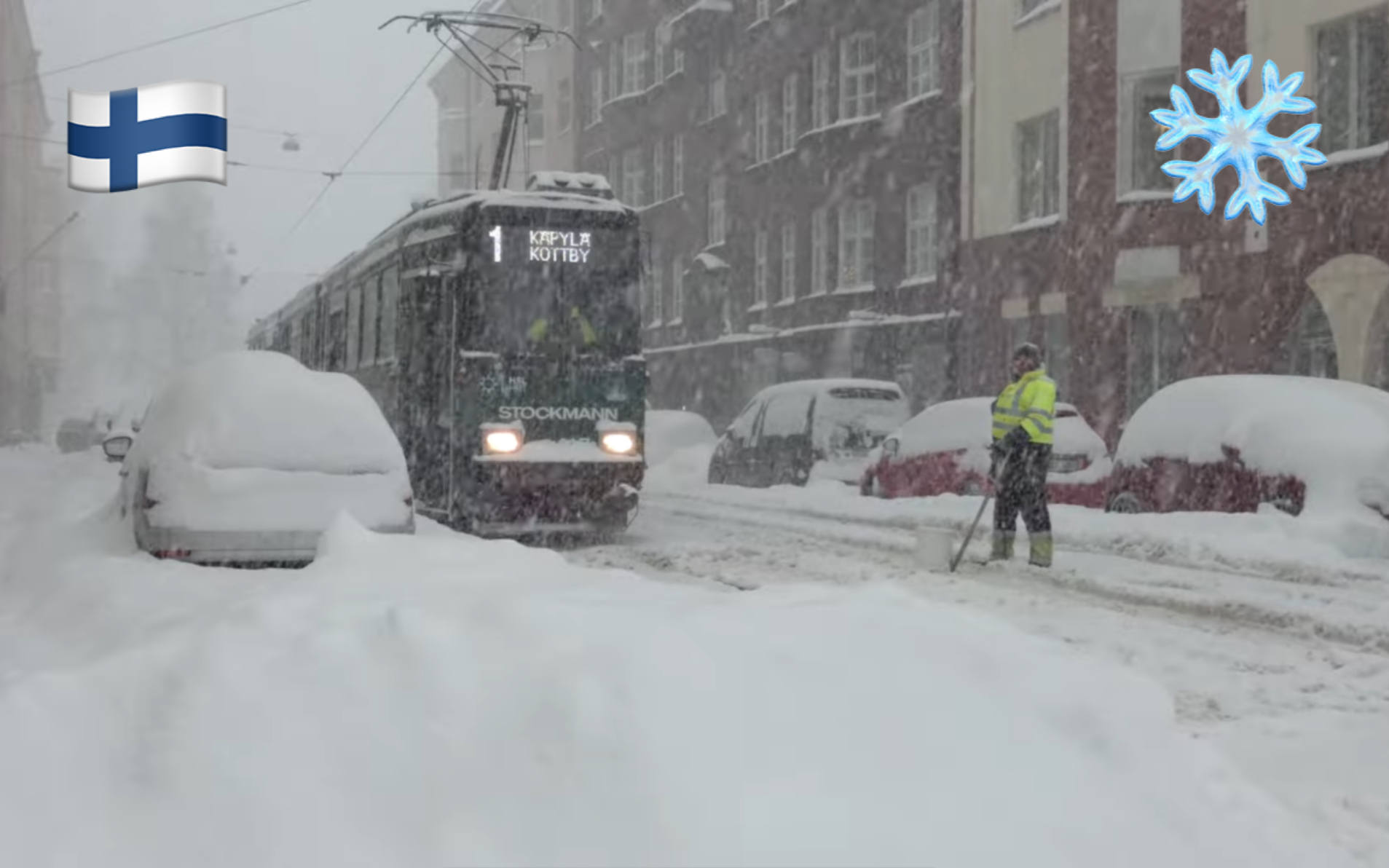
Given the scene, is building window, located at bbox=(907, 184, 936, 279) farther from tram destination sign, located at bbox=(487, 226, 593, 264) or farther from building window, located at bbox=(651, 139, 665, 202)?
tram destination sign, located at bbox=(487, 226, 593, 264)

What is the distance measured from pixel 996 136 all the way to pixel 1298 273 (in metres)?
7.83

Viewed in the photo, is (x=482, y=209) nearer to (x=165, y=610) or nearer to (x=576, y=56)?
(x=165, y=610)

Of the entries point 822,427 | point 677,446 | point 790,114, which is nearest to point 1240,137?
point 822,427

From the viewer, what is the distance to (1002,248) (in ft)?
87.2

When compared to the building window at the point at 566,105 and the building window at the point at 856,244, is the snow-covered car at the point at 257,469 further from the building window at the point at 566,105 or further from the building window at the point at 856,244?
the building window at the point at 566,105

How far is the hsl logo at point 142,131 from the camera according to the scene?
450 inches

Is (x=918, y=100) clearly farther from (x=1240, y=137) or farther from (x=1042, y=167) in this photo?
(x=1240, y=137)

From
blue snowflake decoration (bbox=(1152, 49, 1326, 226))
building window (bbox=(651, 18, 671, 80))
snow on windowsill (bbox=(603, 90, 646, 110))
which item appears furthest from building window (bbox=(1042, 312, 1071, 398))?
snow on windowsill (bbox=(603, 90, 646, 110))

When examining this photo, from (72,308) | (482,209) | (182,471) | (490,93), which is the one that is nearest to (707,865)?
(182,471)

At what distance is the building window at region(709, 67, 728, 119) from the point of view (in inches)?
1582

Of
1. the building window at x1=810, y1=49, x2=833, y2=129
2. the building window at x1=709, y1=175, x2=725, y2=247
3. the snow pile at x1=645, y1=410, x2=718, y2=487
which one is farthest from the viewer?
the building window at x1=709, y1=175, x2=725, y2=247

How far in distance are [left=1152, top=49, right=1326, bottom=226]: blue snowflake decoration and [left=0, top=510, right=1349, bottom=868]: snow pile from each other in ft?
55.0

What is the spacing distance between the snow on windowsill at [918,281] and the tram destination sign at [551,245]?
1652 centimetres

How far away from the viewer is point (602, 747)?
3.72 m
